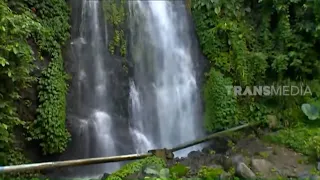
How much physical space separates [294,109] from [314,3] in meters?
2.61

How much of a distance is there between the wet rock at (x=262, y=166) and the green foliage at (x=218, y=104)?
218 cm

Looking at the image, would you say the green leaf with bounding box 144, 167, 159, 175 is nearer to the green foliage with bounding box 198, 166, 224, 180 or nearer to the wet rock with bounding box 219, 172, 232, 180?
the green foliage with bounding box 198, 166, 224, 180

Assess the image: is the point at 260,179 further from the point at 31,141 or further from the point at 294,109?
the point at 31,141

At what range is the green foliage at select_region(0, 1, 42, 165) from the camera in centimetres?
528

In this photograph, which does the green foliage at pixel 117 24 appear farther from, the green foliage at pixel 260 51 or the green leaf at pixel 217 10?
the green leaf at pixel 217 10

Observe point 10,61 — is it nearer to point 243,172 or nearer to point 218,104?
point 243,172

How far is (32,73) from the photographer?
7.02m

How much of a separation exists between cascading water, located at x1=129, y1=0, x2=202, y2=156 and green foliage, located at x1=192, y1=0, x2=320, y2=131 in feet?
1.57

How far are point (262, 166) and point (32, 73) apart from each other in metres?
4.78

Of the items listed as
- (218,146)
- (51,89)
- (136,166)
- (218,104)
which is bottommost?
(136,166)

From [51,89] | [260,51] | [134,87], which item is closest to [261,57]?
[260,51]

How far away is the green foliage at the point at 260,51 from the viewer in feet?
27.7

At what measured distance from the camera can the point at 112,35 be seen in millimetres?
8812

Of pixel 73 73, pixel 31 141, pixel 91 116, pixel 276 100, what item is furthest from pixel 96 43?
pixel 276 100
